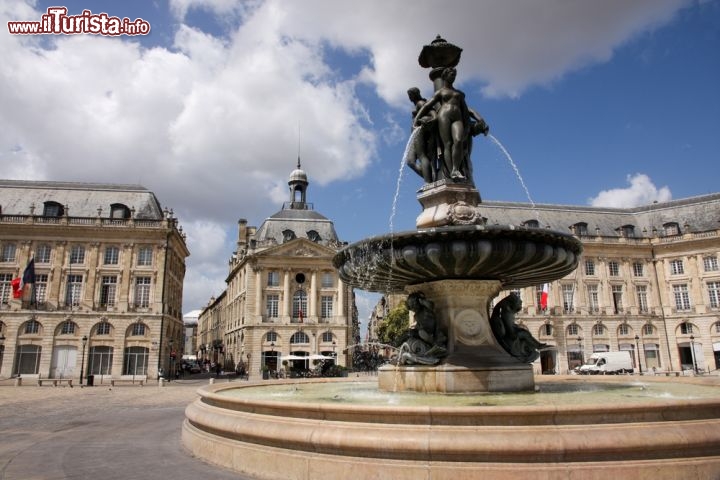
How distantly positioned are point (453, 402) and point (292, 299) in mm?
52438

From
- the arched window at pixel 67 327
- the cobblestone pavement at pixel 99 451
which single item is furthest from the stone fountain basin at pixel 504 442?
the arched window at pixel 67 327

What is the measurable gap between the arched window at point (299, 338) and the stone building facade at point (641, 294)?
2272cm

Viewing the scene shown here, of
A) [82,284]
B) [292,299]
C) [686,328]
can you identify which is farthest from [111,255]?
[686,328]

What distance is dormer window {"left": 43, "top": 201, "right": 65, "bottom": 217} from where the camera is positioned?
1939 inches

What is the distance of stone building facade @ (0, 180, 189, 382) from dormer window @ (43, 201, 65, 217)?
8 cm

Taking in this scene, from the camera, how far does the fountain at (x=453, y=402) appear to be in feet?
17.0

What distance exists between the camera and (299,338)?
57656mm

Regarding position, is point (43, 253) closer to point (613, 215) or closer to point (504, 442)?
point (504, 442)

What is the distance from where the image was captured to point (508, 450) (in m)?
5.11

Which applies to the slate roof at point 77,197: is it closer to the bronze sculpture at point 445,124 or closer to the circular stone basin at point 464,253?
the bronze sculpture at point 445,124

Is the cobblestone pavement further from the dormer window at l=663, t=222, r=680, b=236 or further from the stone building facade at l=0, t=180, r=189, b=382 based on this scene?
the dormer window at l=663, t=222, r=680, b=236

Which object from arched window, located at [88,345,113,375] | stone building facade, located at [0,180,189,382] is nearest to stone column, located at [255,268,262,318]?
stone building facade, located at [0,180,189,382]

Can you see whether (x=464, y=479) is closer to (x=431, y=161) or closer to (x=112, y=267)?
(x=431, y=161)

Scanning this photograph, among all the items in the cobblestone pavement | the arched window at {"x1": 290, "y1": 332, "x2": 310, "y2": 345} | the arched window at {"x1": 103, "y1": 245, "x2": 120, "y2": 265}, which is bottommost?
the cobblestone pavement
